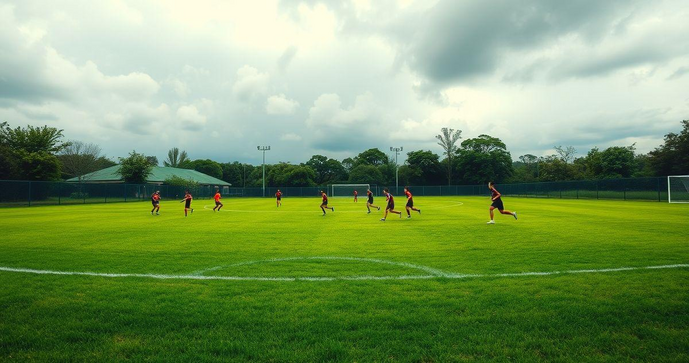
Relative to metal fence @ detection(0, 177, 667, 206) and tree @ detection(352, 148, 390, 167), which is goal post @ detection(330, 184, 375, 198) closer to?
metal fence @ detection(0, 177, 667, 206)

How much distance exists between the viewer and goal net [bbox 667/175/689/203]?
33.3 meters

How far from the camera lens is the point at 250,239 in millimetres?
11750

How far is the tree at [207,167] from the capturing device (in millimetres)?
116188

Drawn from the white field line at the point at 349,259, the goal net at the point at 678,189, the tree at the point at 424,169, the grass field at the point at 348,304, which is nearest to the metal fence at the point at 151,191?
the goal net at the point at 678,189

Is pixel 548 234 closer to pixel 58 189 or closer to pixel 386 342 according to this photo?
pixel 386 342

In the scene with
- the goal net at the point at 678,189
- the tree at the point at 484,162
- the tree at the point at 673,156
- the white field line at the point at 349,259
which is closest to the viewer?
the white field line at the point at 349,259

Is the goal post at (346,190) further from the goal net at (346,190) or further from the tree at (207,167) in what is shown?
the tree at (207,167)

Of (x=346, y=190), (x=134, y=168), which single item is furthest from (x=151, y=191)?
(x=346, y=190)

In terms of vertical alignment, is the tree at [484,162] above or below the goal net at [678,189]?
above

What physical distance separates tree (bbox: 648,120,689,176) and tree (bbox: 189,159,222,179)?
4356 inches

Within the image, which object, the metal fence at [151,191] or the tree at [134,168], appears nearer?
the metal fence at [151,191]

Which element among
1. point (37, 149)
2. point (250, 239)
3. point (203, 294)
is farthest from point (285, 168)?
point (203, 294)

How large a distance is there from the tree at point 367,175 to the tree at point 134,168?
176ft

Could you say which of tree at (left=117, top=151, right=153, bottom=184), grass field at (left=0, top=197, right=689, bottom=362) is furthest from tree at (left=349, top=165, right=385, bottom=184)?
grass field at (left=0, top=197, right=689, bottom=362)
